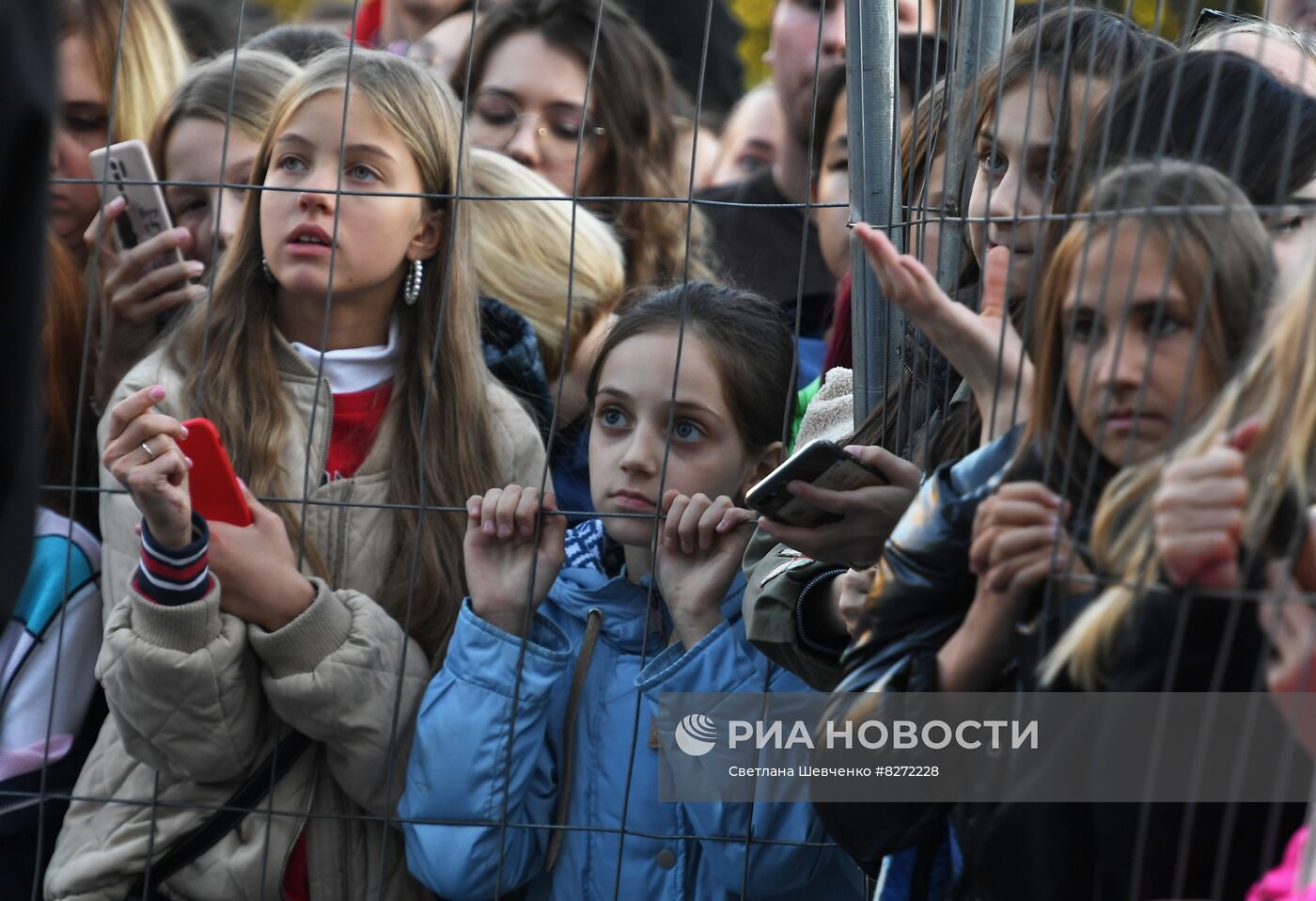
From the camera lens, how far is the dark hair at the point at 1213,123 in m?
1.80

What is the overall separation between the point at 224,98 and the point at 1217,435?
7.75ft

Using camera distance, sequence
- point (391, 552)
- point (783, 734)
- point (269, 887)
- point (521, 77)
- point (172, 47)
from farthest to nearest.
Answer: point (521, 77)
point (172, 47)
point (391, 552)
point (269, 887)
point (783, 734)

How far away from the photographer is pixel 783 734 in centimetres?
244

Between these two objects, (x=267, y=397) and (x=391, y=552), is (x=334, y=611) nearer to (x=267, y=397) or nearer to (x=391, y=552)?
(x=391, y=552)

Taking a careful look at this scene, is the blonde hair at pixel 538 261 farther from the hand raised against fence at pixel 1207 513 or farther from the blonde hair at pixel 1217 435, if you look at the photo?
the hand raised against fence at pixel 1207 513

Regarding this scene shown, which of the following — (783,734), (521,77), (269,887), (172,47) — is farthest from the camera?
(521,77)

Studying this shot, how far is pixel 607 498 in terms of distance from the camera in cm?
Answer: 266

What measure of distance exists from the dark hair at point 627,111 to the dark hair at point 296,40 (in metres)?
0.36

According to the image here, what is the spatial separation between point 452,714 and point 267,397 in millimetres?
665

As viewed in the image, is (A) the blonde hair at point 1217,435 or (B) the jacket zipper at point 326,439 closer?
(A) the blonde hair at point 1217,435

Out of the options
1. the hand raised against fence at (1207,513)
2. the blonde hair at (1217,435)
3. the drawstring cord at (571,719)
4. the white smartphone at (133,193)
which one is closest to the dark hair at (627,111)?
the white smartphone at (133,193)

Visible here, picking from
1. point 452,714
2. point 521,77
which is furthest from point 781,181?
point 452,714

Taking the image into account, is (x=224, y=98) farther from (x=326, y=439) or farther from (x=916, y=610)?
(x=916, y=610)

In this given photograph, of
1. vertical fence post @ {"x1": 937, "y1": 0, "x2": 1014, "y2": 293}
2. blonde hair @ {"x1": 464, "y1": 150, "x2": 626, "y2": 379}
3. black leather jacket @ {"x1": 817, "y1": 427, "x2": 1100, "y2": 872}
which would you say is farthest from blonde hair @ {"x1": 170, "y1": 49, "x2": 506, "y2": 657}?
black leather jacket @ {"x1": 817, "y1": 427, "x2": 1100, "y2": 872}
